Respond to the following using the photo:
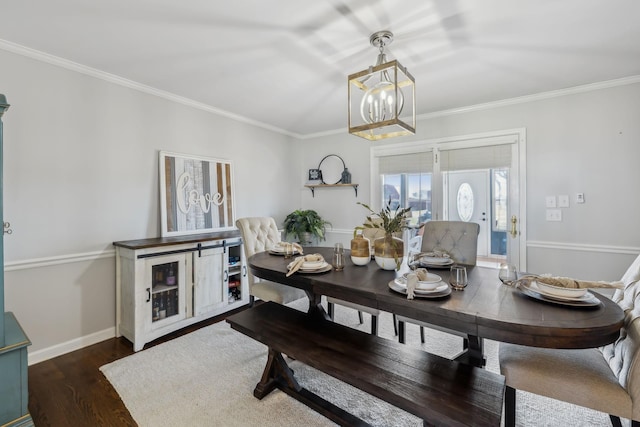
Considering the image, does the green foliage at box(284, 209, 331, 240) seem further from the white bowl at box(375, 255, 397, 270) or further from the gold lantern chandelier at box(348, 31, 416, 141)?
the white bowl at box(375, 255, 397, 270)

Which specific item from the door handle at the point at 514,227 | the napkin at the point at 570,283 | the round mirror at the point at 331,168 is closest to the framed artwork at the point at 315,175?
the round mirror at the point at 331,168

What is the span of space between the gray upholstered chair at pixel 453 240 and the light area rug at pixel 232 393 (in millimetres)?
658

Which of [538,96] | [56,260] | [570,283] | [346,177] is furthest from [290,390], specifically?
[538,96]

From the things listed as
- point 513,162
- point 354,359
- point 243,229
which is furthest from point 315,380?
point 513,162

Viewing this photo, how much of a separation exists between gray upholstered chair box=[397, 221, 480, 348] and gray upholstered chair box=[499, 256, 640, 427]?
2.78 feet

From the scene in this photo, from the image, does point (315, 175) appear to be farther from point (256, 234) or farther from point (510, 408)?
point (510, 408)

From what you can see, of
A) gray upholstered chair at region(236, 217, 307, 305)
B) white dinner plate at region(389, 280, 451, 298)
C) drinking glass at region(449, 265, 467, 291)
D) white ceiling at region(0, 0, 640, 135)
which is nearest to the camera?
white dinner plate at region(389, 280, 451, 298)

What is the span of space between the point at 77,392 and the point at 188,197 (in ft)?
6.39

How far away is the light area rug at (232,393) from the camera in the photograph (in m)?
1.69

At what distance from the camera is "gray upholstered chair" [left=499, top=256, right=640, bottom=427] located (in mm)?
1173

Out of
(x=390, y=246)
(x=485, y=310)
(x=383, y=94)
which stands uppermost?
(x=383, y=94)

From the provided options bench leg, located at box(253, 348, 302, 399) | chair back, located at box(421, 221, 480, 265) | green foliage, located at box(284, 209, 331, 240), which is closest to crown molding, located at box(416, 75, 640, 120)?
chair back, located at box(421, 221, 480, 265)

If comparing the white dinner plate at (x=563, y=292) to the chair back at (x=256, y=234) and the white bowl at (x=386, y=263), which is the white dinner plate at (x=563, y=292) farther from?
the chair back at (x=256, y=234)

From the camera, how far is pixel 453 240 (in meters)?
2.40
